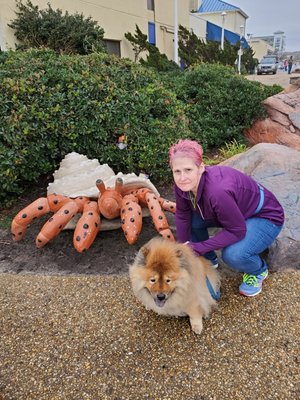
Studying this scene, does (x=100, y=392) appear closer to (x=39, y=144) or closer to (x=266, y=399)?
(x=266, y=399)

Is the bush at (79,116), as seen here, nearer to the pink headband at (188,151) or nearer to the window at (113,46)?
the pink headband at (188,151)

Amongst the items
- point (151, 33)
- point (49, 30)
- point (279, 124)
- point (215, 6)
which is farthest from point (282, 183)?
point (215, 6)

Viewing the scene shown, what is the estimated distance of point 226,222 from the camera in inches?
89.2

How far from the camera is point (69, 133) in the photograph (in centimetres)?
391

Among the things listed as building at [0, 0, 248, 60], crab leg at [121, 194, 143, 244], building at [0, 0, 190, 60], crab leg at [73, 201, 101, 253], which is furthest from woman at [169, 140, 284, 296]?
Result: building at [0, 0, 190, 60]

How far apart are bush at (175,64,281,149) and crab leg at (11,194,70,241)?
3.27m

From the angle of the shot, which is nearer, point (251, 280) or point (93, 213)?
point (251, 280)

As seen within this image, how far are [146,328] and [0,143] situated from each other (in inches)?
100.0

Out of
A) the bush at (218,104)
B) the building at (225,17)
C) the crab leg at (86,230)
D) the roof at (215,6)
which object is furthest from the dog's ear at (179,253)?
the roof at (215,6)

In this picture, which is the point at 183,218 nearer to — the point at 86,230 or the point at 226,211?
the point at 226,211

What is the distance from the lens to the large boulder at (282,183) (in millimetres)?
2855

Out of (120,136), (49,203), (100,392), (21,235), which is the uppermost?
(120,136)

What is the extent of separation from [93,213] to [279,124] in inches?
178

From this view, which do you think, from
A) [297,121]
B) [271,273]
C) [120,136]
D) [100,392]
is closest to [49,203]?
[120,136]
